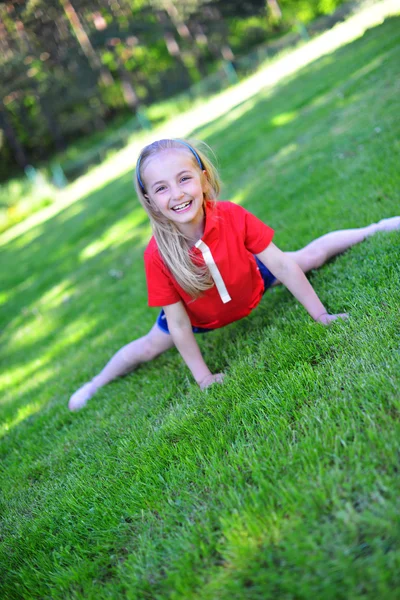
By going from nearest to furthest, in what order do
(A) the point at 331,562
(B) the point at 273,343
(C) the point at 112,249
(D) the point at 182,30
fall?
(A) the point at 331,562 < (B) the point at 273,343 < (C) the point at 112,249 < (D) the point at 182,30

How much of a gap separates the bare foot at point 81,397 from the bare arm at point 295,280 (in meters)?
1.61

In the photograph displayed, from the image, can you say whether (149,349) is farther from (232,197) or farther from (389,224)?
(232,197)

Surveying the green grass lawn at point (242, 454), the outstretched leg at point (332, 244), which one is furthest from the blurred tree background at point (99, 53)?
the outstretched leg at point (332, 244)

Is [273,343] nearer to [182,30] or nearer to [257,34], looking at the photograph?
[182,30]

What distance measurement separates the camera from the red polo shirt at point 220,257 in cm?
266

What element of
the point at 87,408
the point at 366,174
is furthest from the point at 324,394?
the point at 366,174

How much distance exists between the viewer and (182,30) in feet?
132

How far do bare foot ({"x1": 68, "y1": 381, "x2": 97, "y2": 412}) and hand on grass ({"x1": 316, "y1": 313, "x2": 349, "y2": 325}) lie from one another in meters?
1.72

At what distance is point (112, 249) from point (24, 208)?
1449 cm

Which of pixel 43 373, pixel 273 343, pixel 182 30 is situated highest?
pixel 182 30

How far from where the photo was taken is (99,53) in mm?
38219

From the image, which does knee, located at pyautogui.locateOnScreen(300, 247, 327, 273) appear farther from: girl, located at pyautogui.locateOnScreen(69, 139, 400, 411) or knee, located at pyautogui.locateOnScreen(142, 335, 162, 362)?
knee, located at pyautogui.locateOnScreen(142, 335, 162, 362)

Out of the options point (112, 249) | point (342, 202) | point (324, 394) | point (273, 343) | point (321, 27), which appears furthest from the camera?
point (321, 27)

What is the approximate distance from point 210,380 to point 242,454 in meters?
0.80
